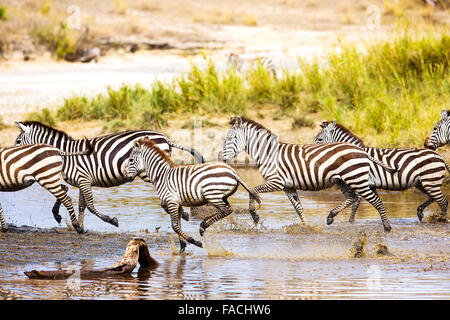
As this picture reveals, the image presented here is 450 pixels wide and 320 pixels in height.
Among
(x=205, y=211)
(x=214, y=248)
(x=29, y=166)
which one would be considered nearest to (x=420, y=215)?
(x=205, y=211)

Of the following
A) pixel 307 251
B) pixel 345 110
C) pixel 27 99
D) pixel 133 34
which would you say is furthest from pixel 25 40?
pixel 307 251

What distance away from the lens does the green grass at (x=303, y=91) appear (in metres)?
Answer: 15.9

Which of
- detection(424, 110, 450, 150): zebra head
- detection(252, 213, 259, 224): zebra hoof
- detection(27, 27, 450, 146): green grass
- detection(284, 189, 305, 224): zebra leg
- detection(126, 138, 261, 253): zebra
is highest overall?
detection(27, 27, 450, 146): green grass

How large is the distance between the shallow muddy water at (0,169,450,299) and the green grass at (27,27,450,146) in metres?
4.50

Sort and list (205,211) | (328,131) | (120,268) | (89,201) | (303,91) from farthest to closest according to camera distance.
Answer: (303,91) < (328,131) < (205,211) < (89,201) < (120,268)

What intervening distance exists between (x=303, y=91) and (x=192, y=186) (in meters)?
8.95

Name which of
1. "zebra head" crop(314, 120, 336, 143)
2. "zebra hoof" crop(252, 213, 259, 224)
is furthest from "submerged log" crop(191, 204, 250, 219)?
"zebra head" crop(314, 120, 336, 143)

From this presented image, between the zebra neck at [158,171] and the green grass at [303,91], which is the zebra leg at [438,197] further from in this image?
the green grass at [303,91]

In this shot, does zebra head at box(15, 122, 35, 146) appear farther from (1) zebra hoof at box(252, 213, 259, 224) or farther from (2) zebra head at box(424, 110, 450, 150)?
(2) zebra head at box(424, 110, 450, 150)

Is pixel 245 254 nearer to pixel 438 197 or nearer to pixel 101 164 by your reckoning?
pixel 101 164

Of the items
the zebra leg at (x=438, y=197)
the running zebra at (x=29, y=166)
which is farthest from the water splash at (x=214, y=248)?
the zebra leg at (x=438, y=197)

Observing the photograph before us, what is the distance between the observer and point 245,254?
8.29 meters

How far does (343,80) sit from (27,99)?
23.6 feet

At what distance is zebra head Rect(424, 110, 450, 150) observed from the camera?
36.8 ft
